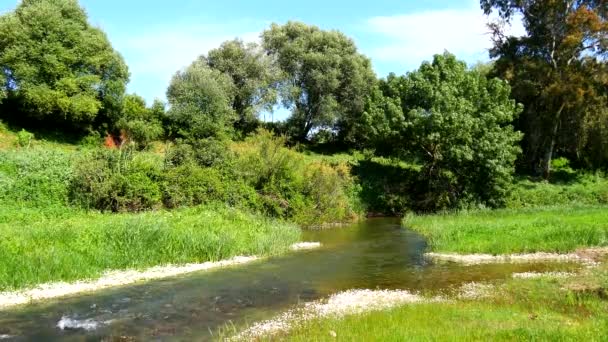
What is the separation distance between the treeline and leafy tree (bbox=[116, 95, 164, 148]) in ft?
0.48

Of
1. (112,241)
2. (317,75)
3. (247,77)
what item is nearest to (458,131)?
(317,75)

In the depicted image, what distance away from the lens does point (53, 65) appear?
52.6 metres

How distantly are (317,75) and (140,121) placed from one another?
23.3 meters

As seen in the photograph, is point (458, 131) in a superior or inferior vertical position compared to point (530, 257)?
superior

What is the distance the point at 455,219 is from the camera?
3734cm

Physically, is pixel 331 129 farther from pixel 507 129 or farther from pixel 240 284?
pixel 240 284

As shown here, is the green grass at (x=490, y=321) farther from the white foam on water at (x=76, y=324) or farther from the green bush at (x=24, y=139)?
the green bush at (x=24, y=139)

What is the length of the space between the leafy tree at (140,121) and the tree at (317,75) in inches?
680

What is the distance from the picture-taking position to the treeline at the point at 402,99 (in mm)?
48188

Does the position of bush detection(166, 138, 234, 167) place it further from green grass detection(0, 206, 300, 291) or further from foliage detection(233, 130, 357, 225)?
green grass detection(0, 206, 300, 291)

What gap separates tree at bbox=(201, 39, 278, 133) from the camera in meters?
69.2

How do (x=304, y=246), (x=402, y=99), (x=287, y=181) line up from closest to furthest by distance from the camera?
(x=304, y=246) < (x=287, y=181) < (x=402, y=99)

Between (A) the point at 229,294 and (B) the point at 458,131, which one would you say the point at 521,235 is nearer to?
(A) the point at 229,294

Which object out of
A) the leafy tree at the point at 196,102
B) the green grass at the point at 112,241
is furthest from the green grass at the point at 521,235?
the leafy tree at the point at 196,102
